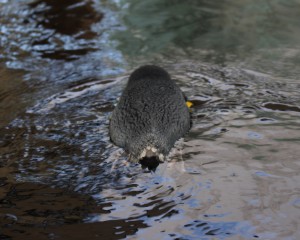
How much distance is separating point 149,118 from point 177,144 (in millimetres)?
466

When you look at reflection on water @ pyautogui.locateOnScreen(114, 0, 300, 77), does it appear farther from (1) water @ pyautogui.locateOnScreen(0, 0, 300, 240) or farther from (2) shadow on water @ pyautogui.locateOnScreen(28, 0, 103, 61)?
(2) shadow on water @ pyautogui.locateOnScreen(28, 0, 103, 61)

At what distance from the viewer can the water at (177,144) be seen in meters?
3.83

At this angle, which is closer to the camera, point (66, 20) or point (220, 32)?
point (220, 32)

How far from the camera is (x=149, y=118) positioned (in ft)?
15.5

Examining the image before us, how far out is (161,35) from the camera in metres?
8.41

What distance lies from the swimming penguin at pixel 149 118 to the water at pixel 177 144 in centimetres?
16

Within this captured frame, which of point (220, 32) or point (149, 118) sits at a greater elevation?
point (220, 32)

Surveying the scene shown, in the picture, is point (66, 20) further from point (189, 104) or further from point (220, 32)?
point (189, 104)

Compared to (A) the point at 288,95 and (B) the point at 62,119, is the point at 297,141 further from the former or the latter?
(B) the point at 62,119

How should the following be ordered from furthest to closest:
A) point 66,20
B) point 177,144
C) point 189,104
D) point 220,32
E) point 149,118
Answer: point 66,20
point 220,32
point 189,104
point 177,144
point 149,118

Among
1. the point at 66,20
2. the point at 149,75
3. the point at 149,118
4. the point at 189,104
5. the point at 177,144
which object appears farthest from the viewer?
the point at 66,20

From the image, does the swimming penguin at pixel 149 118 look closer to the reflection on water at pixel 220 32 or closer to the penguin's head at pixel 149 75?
the penguin's head at pixel 149 75

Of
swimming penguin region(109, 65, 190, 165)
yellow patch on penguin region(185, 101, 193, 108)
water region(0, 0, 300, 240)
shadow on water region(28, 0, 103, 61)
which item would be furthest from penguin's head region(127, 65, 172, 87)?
shadow on water region(28, 0, 103, 61)

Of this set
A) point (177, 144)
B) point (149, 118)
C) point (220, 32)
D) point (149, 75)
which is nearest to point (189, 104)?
point (149, 75)
